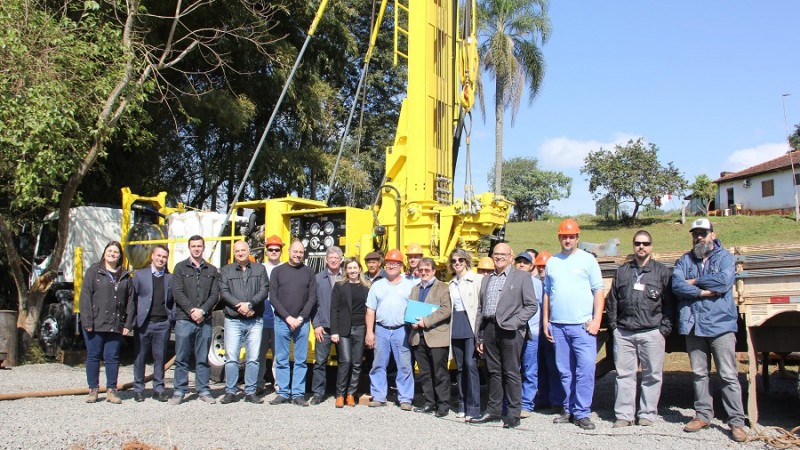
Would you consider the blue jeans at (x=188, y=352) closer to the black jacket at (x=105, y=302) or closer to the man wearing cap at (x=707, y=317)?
the black jacket at (x=105, y=302)

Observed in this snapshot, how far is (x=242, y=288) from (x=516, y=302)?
3.33 meters

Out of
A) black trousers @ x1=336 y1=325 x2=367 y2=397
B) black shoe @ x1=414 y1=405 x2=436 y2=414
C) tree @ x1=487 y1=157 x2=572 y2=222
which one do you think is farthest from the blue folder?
tree @ x1=487 y1=157 x2=572 y2=222

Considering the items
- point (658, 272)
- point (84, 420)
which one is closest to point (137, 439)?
point (84, 420)

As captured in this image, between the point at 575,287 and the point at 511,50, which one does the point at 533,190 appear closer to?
the point at 511,50

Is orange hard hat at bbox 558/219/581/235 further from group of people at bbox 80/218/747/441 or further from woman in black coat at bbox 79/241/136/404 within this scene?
woman in black coat at bbox 79/241/136/404

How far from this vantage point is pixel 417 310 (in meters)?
7.78

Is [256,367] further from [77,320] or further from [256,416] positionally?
[77,320]

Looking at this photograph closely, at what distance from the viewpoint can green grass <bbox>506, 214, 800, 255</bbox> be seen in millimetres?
25487

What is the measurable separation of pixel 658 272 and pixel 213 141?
1738cm

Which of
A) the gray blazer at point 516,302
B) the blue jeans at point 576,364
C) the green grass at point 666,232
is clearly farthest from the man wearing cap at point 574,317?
the green grass at point 666,232

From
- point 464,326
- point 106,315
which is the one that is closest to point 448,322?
point 464,326

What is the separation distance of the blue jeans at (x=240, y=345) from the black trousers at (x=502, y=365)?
288cm

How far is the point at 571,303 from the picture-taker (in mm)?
7203

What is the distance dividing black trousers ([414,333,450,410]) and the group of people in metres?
0.02
